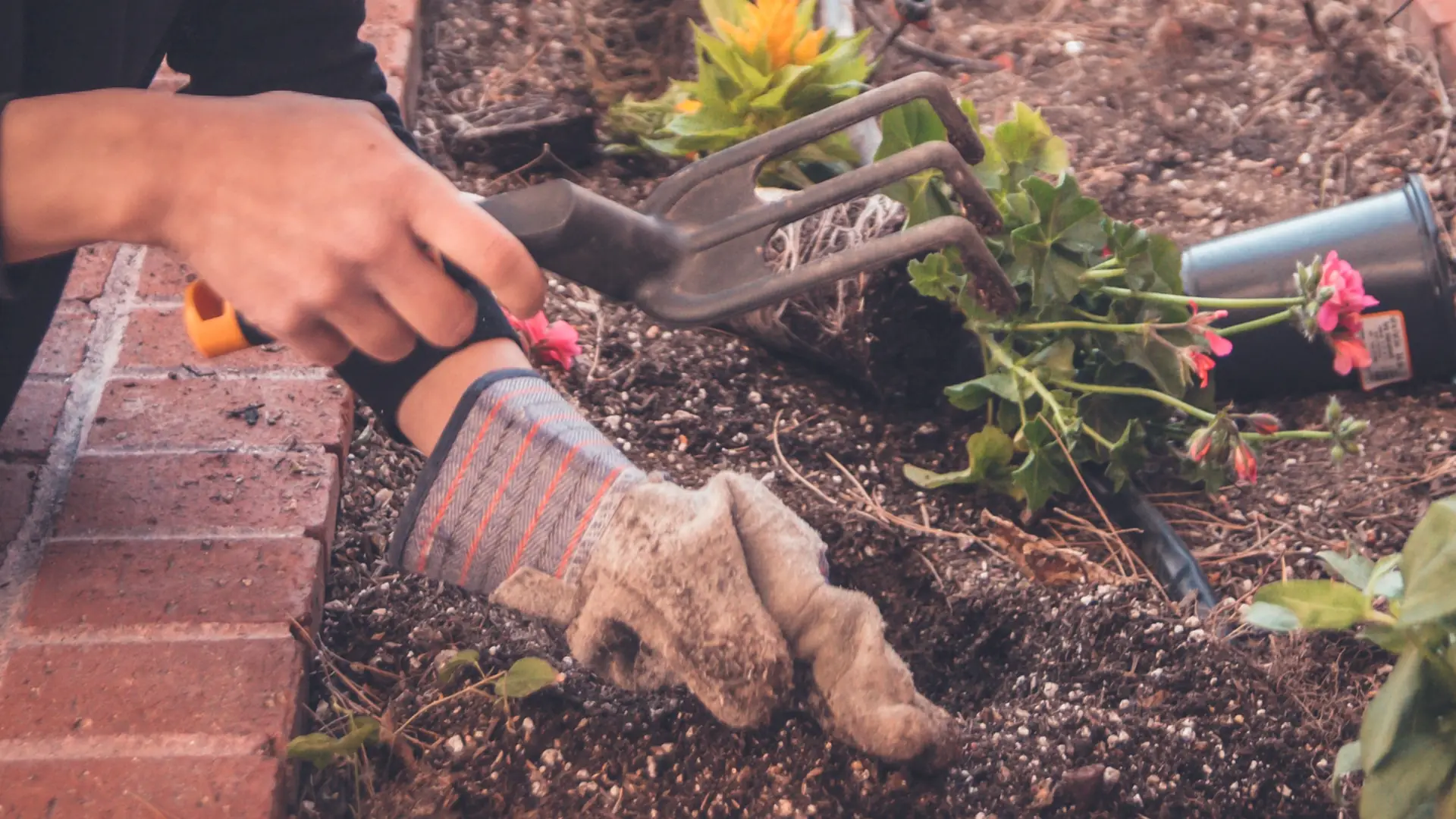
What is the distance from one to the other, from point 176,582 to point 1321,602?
916 millimetres

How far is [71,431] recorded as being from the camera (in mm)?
1150

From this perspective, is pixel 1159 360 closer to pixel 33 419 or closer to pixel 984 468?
pixel 984 468

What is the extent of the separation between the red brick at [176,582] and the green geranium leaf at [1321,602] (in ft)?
2.56

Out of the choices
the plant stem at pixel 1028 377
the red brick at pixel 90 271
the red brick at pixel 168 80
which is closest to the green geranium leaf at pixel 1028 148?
the plant stem at pixel 1028 377

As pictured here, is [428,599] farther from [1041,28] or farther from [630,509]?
[1041,28]

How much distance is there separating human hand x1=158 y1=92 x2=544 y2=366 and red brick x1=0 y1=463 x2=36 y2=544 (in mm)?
519

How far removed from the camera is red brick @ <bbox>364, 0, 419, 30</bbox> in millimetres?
1799

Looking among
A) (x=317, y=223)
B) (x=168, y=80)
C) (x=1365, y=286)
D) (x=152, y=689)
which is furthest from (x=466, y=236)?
(x=168, y=80)

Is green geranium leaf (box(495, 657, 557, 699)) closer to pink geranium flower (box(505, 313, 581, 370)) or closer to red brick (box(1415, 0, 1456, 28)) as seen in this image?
pink geranium flower (box(505, 313, 581, 370))

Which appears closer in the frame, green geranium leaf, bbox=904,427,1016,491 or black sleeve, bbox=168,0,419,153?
black sleeve, bbox=168,0,419,153

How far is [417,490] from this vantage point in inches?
34.9

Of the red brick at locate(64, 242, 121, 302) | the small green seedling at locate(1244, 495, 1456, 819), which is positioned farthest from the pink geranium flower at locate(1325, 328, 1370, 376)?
the red brick at locate(64, 242, 121, 302)

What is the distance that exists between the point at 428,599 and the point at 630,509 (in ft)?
1.13

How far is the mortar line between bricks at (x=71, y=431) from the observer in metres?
1.01
